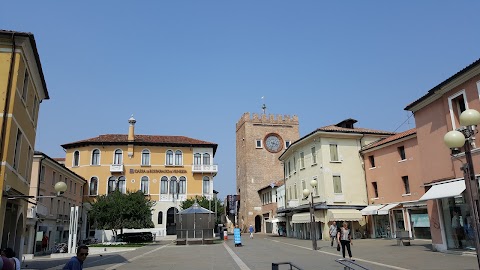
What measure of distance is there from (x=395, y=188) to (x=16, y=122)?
2675 centimetres

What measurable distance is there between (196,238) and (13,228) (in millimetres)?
18173

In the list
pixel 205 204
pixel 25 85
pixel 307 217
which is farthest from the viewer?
pixel 205 204

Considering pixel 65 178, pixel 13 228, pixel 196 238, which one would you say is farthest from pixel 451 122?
pixel 65 178

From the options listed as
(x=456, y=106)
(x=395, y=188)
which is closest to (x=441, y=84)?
(x=456, y=106)

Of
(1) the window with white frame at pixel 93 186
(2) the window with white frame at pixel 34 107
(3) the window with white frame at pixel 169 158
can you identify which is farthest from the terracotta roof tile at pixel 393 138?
(1) the window with white frame at pixel 93 186

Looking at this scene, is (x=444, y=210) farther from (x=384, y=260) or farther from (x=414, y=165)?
(x=414, y=165)

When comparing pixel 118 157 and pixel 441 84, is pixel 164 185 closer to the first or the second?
pixel 118 157

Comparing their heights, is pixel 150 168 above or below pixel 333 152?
above

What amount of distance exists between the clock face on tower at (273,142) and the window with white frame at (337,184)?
105ft

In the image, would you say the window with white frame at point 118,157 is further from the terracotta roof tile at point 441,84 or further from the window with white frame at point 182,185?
the terracotta roof tile at point 441,84

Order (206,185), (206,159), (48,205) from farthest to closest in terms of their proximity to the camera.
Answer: (206,159), (206,185), (48,205)

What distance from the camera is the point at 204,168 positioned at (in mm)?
51156

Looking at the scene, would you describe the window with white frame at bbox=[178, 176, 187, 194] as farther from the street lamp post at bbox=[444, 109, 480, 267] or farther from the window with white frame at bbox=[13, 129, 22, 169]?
the street lamp post at bbox=[444, 109, 480, 267]

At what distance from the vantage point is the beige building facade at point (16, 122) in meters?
12.7
